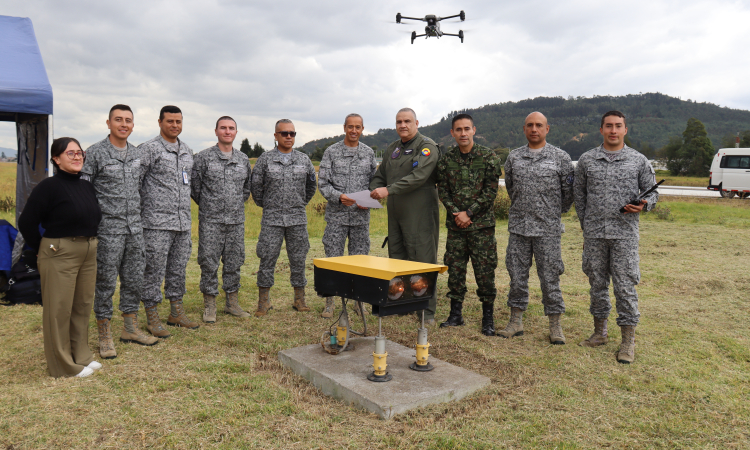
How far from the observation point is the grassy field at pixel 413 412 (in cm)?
275

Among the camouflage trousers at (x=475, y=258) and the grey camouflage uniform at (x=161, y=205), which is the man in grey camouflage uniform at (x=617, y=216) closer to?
the camouflage trousers at (x=475, y=258)

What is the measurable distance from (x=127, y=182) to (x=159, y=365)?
4.78 ft

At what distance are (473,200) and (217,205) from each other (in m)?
2.48

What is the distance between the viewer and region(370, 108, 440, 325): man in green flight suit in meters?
4.80

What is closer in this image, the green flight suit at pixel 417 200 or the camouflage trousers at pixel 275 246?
the green flight suit at pixel 417 200

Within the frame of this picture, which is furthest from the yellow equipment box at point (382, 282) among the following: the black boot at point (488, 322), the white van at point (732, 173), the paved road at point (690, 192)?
the white van at point (732, 173)

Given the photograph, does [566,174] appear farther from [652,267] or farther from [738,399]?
[652,267]

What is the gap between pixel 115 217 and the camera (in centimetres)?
389

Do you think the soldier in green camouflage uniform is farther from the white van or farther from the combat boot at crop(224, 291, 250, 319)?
the white van

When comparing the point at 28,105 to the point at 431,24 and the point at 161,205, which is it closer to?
the point at 161,205

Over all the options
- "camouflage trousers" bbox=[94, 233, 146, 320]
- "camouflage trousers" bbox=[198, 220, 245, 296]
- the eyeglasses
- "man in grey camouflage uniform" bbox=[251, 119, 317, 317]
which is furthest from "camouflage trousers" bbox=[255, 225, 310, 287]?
the eyeglasses

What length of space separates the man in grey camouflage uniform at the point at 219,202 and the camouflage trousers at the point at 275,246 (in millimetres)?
252

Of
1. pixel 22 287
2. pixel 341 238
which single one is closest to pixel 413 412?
pixel 341 238

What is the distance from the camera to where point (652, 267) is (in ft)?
26.2
